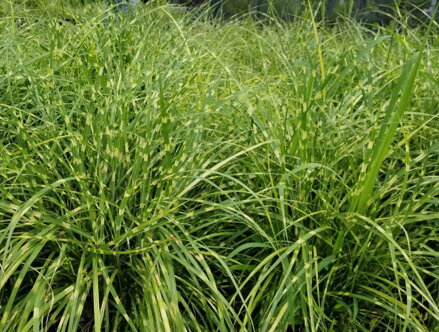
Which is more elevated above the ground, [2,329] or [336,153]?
[336,153]

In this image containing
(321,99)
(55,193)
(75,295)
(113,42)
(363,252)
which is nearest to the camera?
(75,295)

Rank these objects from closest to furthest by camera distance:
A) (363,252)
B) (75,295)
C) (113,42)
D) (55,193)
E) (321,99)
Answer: (75,295)
(363,252)
(55,193)
(321,99)
(113,42)

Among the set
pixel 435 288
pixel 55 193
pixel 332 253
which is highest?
pixel 55 193

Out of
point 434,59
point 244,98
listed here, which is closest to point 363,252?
point 244,98

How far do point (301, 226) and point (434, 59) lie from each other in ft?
4.03

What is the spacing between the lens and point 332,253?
61.6 inches

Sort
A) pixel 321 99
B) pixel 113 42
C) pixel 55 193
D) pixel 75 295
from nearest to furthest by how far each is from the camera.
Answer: pixel 75 295
pixel 55 193
pixel 321 99
pixel 113 42

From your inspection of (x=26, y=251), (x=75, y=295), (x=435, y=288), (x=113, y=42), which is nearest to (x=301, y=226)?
(x=435, y=288)

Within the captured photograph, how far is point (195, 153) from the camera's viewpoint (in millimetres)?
1698

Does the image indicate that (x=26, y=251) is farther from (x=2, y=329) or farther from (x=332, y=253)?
(x=332, y=253)

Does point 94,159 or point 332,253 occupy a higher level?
point 94,159

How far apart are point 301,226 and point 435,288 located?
18.2 inches

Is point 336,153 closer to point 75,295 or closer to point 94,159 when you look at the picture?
point 94,159

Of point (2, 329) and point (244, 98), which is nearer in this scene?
point (2, 329)
